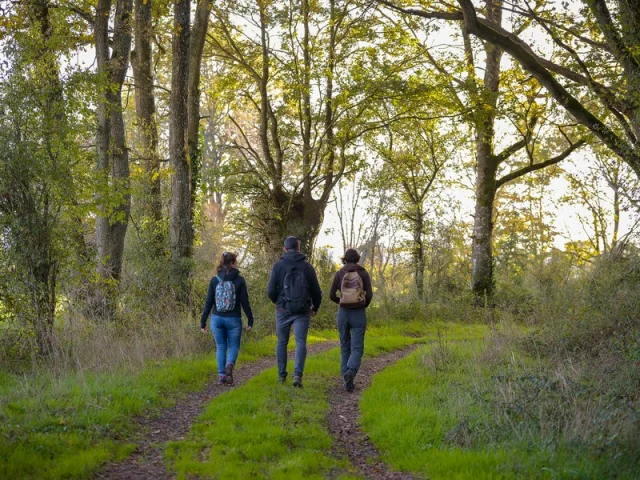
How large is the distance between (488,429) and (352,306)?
3712mm

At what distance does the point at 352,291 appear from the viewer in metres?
9.55

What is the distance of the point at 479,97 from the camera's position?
20.0 m

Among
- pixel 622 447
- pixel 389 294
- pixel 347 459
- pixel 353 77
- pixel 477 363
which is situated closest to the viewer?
pixel 622 447

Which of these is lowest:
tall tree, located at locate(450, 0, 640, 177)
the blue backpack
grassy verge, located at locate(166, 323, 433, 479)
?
grassy verge, located at locate(166, 323, 433, 479)

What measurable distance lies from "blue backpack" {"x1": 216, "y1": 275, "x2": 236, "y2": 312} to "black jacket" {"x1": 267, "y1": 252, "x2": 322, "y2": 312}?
1.94 ft

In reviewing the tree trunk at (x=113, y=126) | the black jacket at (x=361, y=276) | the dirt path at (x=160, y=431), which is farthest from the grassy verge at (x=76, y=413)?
the tree trunk at (x=113, y=126)

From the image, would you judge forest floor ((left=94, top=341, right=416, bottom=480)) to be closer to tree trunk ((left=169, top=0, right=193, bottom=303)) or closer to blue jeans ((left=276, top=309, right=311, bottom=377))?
blue jeans ((left=276, top=309, right=311, bottom=377))

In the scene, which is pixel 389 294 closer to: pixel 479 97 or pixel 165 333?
pixel 479 97

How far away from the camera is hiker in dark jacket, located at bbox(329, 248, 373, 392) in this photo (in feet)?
31.3

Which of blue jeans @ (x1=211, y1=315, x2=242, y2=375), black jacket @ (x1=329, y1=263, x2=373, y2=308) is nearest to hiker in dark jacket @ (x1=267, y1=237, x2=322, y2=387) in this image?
black jacket @ (x1=329, y1=263, x2=373, y2=308)

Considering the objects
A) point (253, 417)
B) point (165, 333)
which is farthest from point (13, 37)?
point (253, 417)

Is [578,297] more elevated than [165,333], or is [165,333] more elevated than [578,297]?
[578,297]

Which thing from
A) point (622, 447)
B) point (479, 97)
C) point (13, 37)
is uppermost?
point (479, 97)

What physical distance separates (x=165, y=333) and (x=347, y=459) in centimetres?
634
